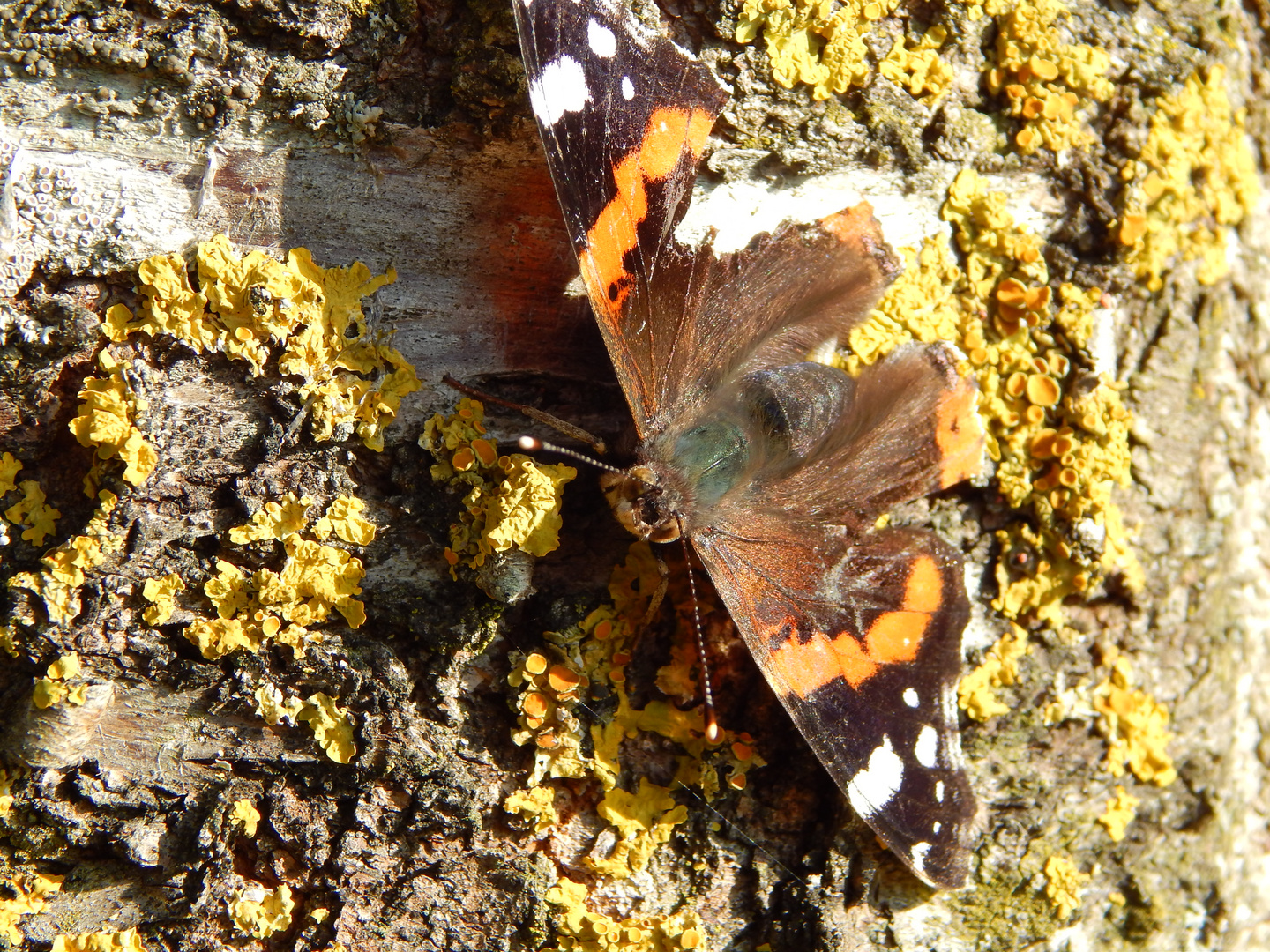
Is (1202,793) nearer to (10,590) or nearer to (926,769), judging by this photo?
(926,769)

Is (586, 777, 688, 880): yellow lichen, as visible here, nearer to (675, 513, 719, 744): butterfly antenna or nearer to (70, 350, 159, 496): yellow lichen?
(675, 513, 719, 744): butterfly antenna

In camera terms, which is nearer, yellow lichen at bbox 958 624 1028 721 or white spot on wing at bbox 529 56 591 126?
white spot on wing at bbox 529 56 591 126

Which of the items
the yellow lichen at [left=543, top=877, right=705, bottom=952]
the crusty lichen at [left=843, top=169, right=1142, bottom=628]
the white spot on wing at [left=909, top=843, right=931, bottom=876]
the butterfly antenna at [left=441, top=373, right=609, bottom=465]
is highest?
the crusty lichen at [left=843, top=169, right=1142, bottom=628]

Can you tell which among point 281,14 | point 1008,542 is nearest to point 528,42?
point 281,14

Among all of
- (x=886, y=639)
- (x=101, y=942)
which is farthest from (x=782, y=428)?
(x=101, y=942)

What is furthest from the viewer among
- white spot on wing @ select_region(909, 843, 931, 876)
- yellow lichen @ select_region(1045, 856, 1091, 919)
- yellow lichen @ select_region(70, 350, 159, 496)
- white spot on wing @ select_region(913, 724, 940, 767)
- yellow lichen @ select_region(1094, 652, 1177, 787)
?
yellow lichen @ select_region(1094, 652, 1177, 787)

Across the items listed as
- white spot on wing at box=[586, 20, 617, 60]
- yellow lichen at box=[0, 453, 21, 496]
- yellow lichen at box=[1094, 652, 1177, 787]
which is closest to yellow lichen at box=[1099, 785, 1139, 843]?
yellow lichen at box=[1094, 652, 1177, 787]

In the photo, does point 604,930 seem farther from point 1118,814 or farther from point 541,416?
point 1118,814
